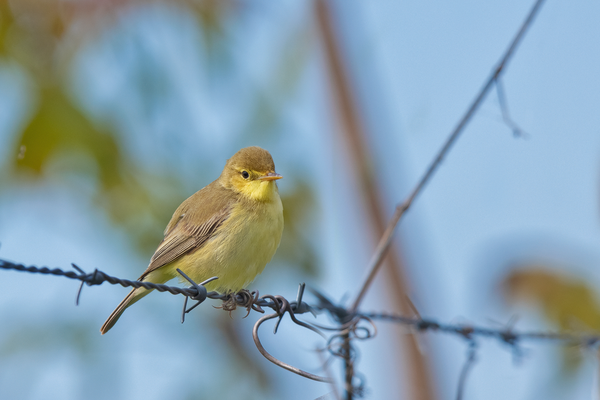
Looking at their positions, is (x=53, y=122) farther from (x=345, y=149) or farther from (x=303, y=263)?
(x=345, y=149)

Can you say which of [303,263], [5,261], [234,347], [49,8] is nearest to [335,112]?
[303,263]

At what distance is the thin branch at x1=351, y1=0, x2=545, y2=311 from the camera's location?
393cm

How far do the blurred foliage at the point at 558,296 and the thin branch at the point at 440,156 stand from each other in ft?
6.54

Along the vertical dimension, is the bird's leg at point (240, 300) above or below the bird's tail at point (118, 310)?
above

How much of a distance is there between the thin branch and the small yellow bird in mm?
789

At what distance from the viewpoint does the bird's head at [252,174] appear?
4.59 m

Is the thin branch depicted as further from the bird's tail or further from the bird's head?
the bird's tail

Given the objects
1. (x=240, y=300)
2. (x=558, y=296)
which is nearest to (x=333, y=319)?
(x=240, y=300)

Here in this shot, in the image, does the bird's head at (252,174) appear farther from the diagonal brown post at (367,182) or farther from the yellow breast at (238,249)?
the diagonal brown post at (367,182)

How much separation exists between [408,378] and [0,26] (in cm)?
553

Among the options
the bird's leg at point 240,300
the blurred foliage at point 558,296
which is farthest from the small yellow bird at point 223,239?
the blurred foliage at point 558,296

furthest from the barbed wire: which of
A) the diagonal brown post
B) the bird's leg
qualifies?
the diagonal brown post

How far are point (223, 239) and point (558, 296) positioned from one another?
10.0ft

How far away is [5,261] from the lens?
6.92ft
